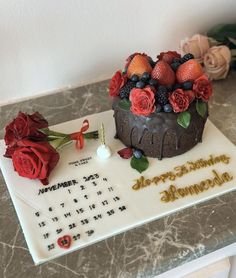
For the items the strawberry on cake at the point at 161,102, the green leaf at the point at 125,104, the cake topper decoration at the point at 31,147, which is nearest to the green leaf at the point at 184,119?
the strawberry on cake at the point at 161,102

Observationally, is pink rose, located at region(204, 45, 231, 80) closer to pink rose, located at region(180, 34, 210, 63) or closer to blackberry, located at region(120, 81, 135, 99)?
pink rose, located at region(180, 34, 210, 63)

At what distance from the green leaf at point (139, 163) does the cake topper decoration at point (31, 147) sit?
153mm

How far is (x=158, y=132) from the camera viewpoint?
0.79 meters

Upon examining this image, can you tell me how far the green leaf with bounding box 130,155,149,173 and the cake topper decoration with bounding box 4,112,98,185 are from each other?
0.50ft

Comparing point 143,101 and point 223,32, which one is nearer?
point 143,101

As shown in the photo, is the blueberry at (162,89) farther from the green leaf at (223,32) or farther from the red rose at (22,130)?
the green leaf at (223,32)

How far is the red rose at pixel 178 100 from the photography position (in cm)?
75

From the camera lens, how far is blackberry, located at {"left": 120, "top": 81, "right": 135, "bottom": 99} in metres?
0.79

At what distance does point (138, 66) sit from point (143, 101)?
0.31 ft

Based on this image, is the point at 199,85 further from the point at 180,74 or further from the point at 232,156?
the point at 232,156

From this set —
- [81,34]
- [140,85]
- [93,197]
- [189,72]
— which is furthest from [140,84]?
[81,34]

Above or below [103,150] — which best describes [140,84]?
above

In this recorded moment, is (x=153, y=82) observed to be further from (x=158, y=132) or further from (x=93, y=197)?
(x=93, y=197)

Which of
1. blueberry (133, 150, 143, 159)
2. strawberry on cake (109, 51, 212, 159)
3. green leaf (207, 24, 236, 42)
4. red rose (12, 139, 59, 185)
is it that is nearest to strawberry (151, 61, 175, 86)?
strawberry on cake (109, 51, 212, 159)
